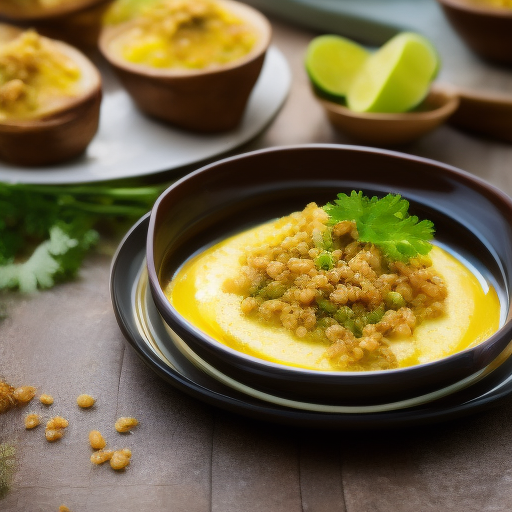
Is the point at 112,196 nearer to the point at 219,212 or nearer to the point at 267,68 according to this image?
the point at 219,212

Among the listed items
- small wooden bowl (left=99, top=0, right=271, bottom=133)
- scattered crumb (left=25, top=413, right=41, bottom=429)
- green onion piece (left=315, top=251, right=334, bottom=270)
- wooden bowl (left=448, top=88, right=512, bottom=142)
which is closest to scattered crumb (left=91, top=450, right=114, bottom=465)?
scattered crumb (left=25, top=413, right=41, bottom=429)

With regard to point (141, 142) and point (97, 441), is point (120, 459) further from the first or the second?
point (141, 142)

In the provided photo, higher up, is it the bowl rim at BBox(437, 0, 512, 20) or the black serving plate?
the bowl rim at BBox(437, 0, 512, 20)

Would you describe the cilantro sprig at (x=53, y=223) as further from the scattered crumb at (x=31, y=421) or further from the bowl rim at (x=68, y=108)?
the scattered crumb at (x=31, y=421)

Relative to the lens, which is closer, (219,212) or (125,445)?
(125,445)

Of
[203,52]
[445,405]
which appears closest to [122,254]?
[445,405]

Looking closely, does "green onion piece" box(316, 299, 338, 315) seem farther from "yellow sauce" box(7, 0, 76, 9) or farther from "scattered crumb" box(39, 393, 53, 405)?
"yellow sauce" box(7, 0, 76, 9)
